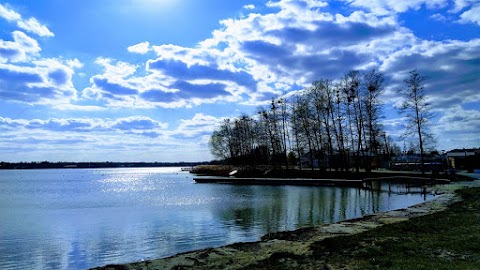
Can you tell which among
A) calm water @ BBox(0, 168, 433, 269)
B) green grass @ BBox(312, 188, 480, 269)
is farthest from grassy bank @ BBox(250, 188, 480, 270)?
→ calm water @ BBox(0, 168, 433, 269)

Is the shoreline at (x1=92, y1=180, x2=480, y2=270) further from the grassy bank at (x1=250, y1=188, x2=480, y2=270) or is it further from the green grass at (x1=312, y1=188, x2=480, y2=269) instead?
the green grass at (x1=312, y1=188, x2=480, y2=269)

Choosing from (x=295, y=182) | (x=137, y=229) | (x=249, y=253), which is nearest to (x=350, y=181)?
(x=295, y=182)

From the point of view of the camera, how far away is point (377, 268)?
8.12m

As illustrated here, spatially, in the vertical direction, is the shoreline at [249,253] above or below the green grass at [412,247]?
below

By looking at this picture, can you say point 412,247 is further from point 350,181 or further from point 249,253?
point 350,181

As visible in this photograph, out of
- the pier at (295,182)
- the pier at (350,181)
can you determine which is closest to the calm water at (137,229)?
the pier at (350,181)

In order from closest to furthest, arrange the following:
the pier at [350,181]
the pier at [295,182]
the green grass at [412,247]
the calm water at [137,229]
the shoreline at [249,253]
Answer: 1. the green grass at [412,247]
2. the shoreline at [249,253]
3. the calm water at [137,229]
4. the pier at [350,181]
5. the pier at [295,182]

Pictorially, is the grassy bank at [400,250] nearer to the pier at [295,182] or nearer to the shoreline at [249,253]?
the shoreline at [249,253]

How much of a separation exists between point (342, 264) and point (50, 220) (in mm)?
20252

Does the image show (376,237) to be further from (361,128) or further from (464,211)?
(361,128)

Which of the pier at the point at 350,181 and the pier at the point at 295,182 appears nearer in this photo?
the pier at the point at 350,181

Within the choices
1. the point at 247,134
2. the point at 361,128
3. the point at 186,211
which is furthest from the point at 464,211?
the point at 247,134

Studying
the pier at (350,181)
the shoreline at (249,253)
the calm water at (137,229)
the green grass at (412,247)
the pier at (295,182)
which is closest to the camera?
the green grass at (412,247)

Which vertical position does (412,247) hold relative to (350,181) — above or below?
below
